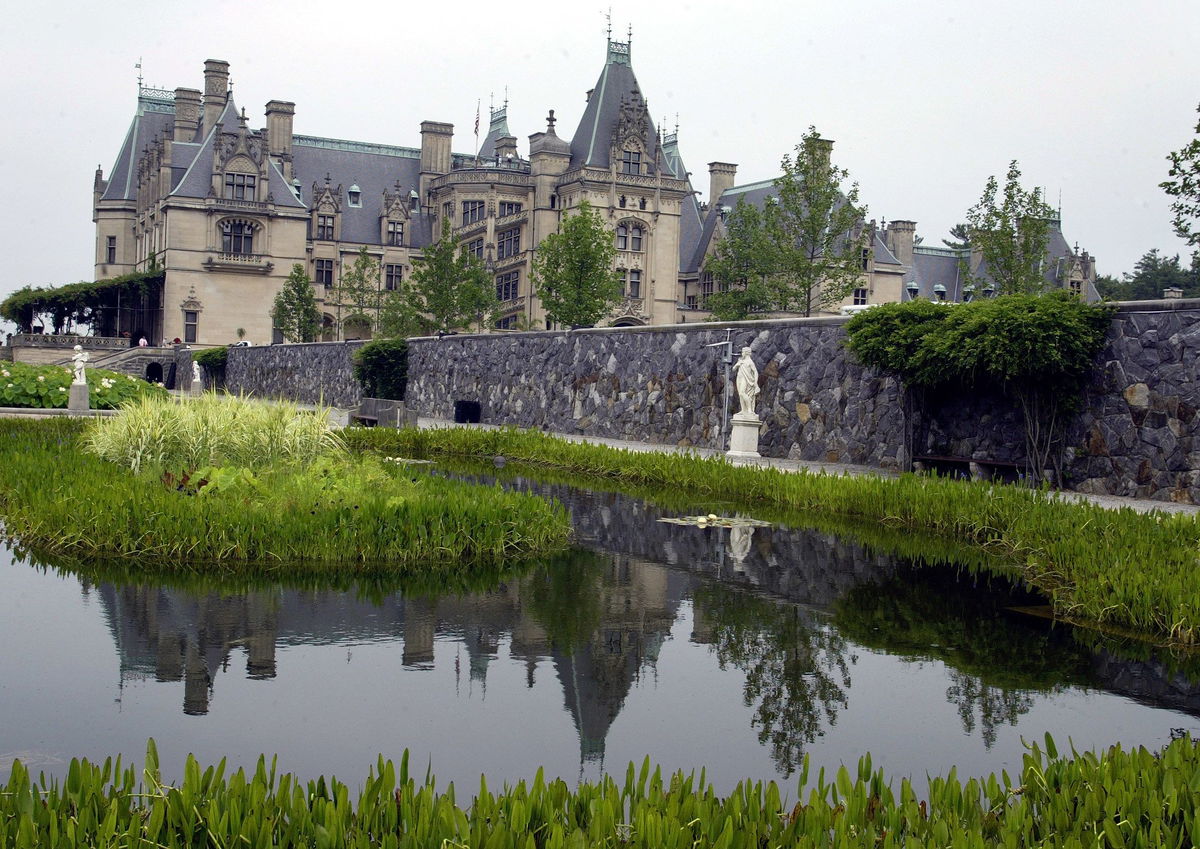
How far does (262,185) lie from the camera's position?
7038cm

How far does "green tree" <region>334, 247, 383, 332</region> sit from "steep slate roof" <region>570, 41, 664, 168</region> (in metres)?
→ 13.1

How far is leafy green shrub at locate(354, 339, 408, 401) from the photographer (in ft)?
123

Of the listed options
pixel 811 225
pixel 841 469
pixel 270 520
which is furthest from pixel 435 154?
pixel 270 520

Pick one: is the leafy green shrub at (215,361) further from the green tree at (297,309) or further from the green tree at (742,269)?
the green tree at (742,269)

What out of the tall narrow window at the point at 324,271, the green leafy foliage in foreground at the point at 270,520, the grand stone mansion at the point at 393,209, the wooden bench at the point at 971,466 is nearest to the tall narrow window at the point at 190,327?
the grand stone mansion at the point at 393,209

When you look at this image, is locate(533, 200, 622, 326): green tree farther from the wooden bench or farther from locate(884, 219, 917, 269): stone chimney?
locate(884, 219, 917, 269): stone chimney

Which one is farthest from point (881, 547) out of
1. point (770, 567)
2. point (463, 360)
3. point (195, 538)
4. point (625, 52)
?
point (625, 52)

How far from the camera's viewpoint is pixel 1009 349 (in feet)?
49.9

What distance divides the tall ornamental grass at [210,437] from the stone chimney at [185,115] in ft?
217

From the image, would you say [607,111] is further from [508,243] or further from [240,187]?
[240,187]

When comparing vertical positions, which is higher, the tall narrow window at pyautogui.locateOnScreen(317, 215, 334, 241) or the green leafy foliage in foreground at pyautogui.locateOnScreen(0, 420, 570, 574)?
the tall narrow window at pyautogui.locateOnScreen(317, 215, 334, 241)

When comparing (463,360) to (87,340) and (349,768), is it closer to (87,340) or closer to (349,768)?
(349,768)

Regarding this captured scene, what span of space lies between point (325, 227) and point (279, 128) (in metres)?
6.92

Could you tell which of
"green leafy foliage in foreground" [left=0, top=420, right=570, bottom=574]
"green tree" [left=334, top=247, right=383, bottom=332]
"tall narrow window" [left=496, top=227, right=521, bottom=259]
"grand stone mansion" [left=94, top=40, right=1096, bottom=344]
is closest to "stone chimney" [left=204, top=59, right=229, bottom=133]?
"grand stone mansion" [left=94, top=40, right=1096, bottom=344]
